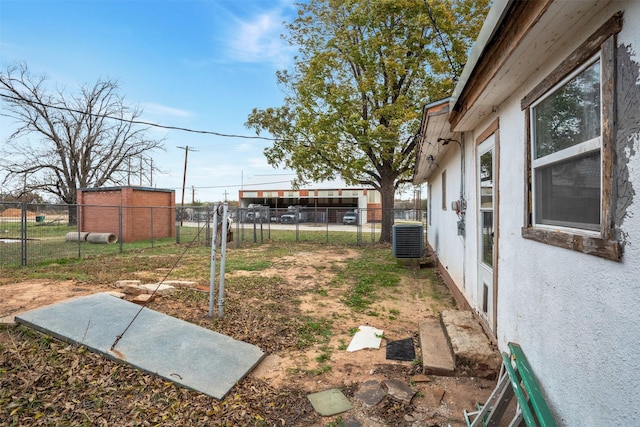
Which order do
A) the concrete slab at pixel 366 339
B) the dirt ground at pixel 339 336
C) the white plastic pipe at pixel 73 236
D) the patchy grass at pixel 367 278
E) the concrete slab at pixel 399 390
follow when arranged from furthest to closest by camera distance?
the white plastic pipe at pixel 73 236, the patchy grass at pixel 367 278, the concrete slab at pixel 366 339, the concrete slab at pixel 399 390, the dirt ground at pixel 339 336

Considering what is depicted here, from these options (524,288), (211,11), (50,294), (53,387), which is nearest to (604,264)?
(524,288)

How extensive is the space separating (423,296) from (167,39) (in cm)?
1061

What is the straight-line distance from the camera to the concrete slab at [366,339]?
13.1 ft

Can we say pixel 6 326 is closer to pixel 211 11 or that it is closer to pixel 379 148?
pixel 211 11

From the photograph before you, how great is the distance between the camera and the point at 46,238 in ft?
38.5

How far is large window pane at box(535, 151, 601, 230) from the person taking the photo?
1.66m

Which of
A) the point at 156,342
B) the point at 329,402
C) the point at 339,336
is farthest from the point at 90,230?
the point at 329,402

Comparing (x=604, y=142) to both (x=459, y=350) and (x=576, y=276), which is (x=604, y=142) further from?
(x=459, y=350)

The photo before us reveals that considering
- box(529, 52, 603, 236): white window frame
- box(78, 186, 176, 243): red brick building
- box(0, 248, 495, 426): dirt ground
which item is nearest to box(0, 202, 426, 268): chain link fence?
box(78, 186, 176, 243): red brick building

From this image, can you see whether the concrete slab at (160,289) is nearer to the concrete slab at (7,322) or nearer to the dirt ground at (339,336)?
the dirt ground at (339,336)

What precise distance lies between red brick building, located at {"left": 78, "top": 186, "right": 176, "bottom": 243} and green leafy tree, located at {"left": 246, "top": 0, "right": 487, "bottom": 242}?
7.27 metres

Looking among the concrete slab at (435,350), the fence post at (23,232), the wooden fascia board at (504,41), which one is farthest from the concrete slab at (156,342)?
the fence post at (23,232)

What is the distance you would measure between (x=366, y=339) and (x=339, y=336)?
15.3 inches

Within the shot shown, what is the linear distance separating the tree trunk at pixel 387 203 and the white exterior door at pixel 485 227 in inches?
417
